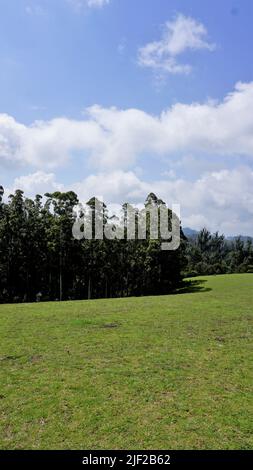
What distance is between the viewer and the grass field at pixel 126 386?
19.9ft

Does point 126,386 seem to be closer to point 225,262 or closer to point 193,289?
point 193,289


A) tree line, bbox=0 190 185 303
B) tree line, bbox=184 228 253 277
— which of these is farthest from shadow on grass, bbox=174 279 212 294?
tree line, bbox=184 228 253 277

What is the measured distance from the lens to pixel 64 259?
4244 cm

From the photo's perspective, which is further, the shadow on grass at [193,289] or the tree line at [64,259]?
the tree line at [64,259]

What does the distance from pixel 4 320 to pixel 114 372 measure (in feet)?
32.5

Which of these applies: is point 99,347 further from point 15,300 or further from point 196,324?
point 15,300

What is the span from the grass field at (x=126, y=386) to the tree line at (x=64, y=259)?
2697 centimetres

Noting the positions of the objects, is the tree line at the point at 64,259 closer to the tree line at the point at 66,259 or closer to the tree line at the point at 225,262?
the tree line at the point at 66,259

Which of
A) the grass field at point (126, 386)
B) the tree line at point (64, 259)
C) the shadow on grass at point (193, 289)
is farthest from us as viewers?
the tree line at point (64, 259)

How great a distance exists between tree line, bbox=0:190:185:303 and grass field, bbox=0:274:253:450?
1062 inches

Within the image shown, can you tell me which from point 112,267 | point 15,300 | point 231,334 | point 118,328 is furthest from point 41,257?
point 231,334

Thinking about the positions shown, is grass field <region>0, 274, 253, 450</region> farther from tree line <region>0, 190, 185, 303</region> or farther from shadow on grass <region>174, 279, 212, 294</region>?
tree line <region>0, 190, 185, 303</region>

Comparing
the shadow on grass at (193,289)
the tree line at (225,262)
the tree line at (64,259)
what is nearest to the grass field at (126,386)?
the shadow on grass at (193,289)

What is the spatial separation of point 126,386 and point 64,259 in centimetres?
3500
